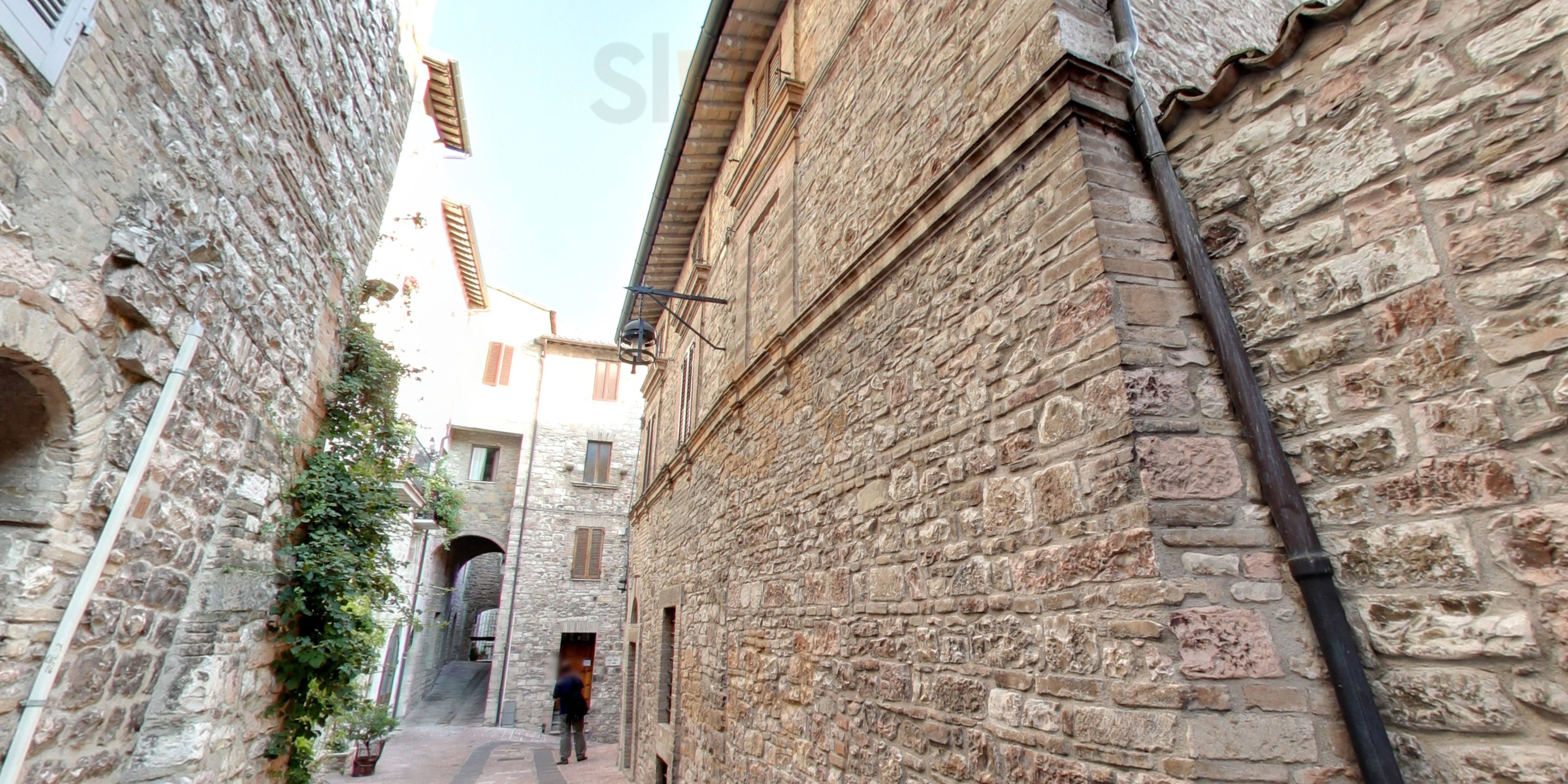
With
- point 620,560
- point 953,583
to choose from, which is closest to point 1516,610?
point 953,583

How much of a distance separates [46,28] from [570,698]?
1210cm

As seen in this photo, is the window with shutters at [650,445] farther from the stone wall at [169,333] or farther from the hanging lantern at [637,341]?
the stone wall at [169,333]

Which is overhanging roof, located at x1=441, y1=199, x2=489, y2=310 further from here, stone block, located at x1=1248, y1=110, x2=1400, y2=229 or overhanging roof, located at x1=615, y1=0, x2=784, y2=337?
stone block, located at x1=1248, y1=110, x2=1400, y2=229

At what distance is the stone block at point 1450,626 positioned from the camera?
1.90 m

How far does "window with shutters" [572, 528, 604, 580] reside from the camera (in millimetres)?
17547

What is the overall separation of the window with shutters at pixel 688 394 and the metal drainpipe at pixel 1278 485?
703 cm

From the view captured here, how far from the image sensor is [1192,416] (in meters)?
2.54

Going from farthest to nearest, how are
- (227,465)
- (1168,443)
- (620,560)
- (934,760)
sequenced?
(620,560), (227,465), (934,760), (1168,443)

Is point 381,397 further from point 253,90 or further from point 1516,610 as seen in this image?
point 1516,610

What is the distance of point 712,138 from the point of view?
9477mm

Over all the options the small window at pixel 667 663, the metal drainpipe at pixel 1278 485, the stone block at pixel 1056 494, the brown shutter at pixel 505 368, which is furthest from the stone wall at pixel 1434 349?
the brown shutter at pixel 505 368

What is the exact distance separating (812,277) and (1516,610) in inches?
174

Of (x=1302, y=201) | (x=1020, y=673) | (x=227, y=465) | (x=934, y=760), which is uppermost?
(x=1302, y=201)

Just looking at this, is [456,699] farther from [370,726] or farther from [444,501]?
[444,501]
